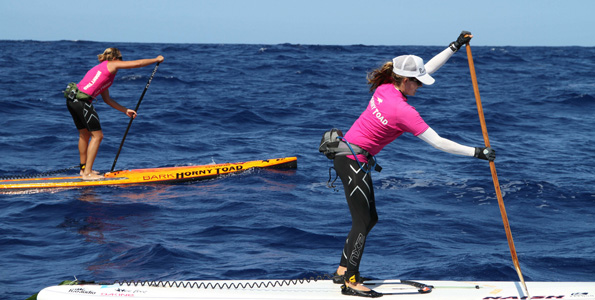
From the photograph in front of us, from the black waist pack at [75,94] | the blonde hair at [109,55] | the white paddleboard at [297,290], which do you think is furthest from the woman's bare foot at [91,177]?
Result: the white paddleboard at [297,290]

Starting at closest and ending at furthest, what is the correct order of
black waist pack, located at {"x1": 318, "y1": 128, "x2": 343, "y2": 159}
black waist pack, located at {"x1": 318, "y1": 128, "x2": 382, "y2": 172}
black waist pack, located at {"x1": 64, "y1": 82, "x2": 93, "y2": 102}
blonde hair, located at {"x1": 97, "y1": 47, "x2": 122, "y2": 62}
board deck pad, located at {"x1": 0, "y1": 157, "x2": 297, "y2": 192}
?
black waist pack, located at {"x1": 318, "y1": 128, "x2": 382, "y2": 172} < black waist pack, located at {"x1": 318, "y1": 128, "x2": 343, "y2": 159} < blonde hair, located at {"x1": 97, "y1": 47, "x2": 122, "y2": 62} < black waist pack, located at {"x1": 64, "y1": 82, "x2": 93, "y2": 102} < board deck pad, located at {"x1": 0, "y1": 157, "x2": 297, "y2": 192}

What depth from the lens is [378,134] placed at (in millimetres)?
6012

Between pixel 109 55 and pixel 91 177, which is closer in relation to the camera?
pixel 109 55

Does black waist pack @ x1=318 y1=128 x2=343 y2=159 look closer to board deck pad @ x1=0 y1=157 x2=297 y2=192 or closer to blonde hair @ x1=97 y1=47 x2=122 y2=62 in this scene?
blonde hair @ x1=97 y1=47 x2=122 y2=62

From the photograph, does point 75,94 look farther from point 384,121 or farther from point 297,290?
point 384,121

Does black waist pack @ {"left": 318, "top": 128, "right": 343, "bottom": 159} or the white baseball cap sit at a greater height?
the white baseball cap

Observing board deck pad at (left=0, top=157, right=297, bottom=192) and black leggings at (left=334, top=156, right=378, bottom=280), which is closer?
black leggings at (left=334, top=156, right=378, bottom=280)

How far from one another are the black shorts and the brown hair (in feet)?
23.2

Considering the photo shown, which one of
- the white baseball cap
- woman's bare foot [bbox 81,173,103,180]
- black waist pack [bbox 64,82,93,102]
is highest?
the white baseball cap

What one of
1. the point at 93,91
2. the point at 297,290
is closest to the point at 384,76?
the point at 297,290

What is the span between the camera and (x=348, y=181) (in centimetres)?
615

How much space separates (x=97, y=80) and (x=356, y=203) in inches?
274

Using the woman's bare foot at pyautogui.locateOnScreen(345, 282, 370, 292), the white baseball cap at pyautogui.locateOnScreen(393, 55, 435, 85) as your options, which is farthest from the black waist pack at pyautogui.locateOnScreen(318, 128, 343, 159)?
the woman's bare foot at pyautogui.locateOnScreen(345, 282, 370, 292)

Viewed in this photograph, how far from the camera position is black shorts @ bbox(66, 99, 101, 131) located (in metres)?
11.9
